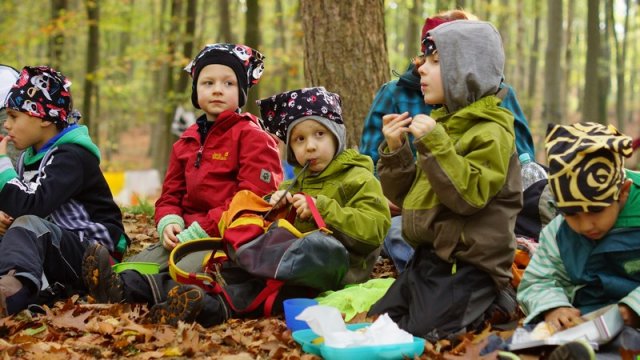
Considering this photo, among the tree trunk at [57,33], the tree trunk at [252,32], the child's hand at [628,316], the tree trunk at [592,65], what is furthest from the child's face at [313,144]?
the tree trunk at [57,33]

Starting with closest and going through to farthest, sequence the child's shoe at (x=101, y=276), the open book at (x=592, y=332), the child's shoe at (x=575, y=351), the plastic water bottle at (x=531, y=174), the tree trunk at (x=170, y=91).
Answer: the child's shoe at (x=575, y=351) → the open book at (x=592, y=332) → the child's shoe at (x=101, y=276) → the plastic water bottle at (x=531, y=174) → the tree trunk at (x=170, y=91)

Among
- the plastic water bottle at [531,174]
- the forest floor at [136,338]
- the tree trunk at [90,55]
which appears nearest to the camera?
the forest floor at [136,338]

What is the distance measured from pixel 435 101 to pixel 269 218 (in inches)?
50.9

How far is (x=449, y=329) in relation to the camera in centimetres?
369

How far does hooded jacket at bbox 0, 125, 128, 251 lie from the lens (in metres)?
4.70

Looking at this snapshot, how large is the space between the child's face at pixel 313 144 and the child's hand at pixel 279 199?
309 millimetres

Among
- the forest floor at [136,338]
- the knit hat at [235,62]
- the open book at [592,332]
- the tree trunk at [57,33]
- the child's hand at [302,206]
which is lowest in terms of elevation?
the forest floor at [136,338]

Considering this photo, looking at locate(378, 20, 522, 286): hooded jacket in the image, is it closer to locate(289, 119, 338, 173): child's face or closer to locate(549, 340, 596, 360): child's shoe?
locate(289, 119, 338, 173): child's face

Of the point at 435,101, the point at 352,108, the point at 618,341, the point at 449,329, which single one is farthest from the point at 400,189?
the point at 352,108

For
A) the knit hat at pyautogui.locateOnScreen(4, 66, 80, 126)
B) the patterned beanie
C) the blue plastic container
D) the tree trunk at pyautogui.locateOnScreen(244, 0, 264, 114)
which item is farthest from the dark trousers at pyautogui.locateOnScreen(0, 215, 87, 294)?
the tree trunk at pyautogui.locateOnScreen(244, 0, 264, 114)

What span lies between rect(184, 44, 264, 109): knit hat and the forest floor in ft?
5.78

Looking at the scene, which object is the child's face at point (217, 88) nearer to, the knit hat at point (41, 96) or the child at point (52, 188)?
the child at point (52, 188)

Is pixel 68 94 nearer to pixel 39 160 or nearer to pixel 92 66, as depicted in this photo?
pixel 39 160

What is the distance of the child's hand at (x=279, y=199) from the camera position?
450cm
